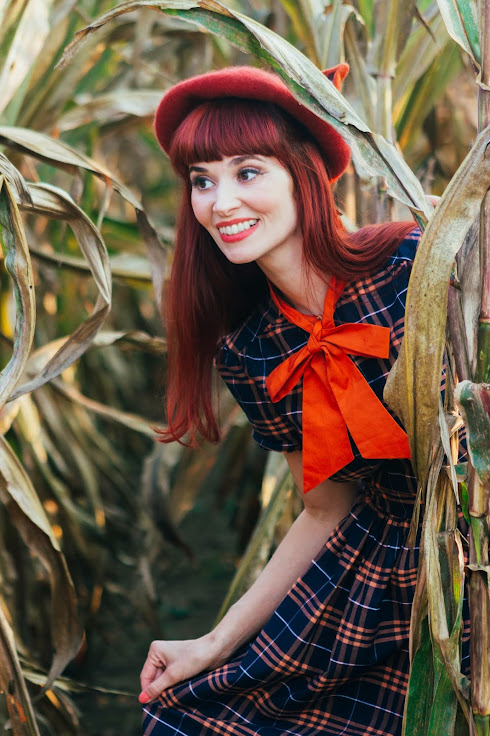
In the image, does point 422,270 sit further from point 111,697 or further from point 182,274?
point 111,697

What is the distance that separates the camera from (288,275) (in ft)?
3.42

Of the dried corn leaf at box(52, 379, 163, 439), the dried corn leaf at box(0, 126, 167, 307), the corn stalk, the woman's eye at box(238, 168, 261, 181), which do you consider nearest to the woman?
the woman's eye at box(238, 168, 261, 181)

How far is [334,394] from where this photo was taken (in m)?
0.98

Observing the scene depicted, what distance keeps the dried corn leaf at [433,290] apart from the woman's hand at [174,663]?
1.65ft

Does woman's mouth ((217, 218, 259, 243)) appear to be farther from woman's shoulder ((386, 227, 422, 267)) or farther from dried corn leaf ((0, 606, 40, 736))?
dried corn leaf ((0, 606, 40, 736))

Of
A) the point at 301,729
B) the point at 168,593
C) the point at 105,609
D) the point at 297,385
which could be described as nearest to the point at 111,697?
the point at 105,609

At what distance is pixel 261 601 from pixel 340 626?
138 mm

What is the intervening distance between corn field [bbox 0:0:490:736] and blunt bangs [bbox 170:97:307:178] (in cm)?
11

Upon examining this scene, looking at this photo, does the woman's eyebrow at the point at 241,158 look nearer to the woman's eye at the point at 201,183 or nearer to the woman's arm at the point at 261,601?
the woman's eye at the point at 201,183

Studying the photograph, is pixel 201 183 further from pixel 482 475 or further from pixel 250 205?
pixel 482 475

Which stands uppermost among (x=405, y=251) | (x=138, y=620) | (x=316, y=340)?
(x=405, y=251)

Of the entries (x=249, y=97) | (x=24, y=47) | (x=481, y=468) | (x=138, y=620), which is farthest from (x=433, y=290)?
(x=138, y=620)

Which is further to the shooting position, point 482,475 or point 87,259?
point 87,259

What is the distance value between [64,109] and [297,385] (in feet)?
2.88
